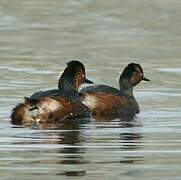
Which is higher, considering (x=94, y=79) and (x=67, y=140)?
(x=94, y=79)

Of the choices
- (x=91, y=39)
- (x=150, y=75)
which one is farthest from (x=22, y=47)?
(x=150, y=75)

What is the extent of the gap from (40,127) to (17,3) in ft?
97.8

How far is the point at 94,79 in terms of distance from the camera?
20453 mm

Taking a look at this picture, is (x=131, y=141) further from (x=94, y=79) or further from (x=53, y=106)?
(x=94, y=79)

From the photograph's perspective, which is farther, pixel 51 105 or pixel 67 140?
pixel 51 105

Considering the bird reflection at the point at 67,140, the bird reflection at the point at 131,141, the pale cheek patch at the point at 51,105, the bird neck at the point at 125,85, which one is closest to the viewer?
the bird reflection at the point at 67,140

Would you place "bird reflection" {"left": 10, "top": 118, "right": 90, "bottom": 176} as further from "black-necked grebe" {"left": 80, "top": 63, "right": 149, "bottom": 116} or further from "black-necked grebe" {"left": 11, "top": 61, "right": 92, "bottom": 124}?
"black-necked grebe" {"left": 80, "top": 63, "right": 149, "bottom": 116}

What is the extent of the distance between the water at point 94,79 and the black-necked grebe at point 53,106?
18cm

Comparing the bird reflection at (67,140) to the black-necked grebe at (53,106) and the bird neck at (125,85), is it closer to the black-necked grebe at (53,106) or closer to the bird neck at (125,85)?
the black-necked grebe at (53,106)

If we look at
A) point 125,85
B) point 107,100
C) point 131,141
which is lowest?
point 131,141

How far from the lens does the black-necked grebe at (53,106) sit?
14.9m

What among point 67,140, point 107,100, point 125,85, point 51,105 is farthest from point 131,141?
point 125,85

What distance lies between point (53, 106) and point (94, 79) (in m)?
5.40

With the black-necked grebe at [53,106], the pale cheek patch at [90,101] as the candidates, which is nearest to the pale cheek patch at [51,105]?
the black-necked grebe at [53,106]
